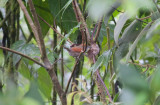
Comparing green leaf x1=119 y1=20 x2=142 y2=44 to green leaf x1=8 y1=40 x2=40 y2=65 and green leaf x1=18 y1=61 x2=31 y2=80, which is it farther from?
green leaf x1=18 y1=61 x2=31 y2=80

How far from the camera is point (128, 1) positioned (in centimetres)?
A: 20

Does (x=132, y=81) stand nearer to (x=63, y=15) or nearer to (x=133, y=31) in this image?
(x=133, y=31)

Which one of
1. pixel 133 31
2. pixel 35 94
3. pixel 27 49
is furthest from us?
pixel 27 49

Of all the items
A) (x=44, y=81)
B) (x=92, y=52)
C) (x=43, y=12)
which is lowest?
(x=44, y=81)

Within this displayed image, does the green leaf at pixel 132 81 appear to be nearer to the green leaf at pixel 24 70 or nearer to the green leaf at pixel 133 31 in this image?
the green leaf at pixel 133 31

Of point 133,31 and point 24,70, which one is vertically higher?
point 133,31

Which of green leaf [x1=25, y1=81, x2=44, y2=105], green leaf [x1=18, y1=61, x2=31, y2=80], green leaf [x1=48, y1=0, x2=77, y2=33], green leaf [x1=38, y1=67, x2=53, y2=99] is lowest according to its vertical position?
green leaf [x1=38, y1=67, x2=53, y2=99]

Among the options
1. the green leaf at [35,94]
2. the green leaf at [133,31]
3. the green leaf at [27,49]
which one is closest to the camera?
the green leaf at [35,94]

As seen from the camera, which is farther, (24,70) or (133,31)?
(24,70)

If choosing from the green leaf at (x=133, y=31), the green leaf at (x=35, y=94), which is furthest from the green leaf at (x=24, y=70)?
the green leaf at (x=35, y=94)

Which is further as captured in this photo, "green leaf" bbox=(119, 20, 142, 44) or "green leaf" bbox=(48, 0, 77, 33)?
"green leaf" bbox=(48, 0, 77, 33)

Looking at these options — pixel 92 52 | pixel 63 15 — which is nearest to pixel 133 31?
pixel 92 52

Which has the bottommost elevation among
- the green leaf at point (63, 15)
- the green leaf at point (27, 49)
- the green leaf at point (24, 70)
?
the green leaf at point (24, 70)

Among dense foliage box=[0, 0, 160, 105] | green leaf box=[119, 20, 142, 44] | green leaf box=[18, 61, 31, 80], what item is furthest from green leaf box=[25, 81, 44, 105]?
green leaf box=[18, 61, 31, 80]
